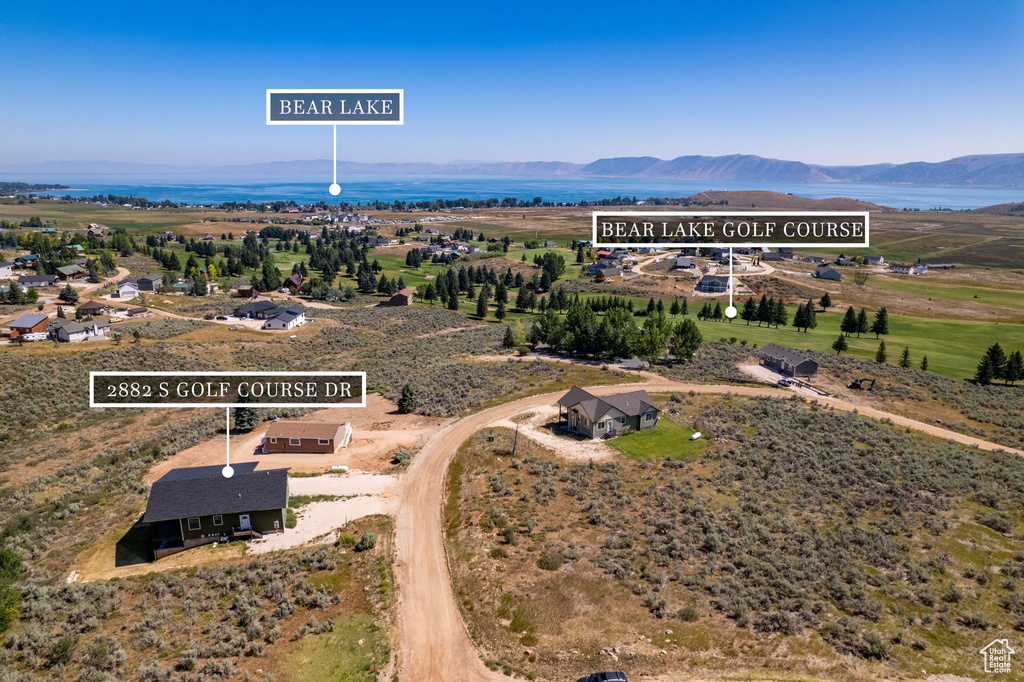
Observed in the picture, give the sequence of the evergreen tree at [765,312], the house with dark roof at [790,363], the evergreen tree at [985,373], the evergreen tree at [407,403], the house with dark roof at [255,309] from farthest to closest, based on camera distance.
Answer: the evergreen tree at [765,312]
the house with dark roof at [255,309]
the evergreen tree at [985,373]
the house with dark roof at [790,363]
the evergreen tree at [407,403]

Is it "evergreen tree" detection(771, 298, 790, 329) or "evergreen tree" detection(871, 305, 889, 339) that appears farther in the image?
"evergreen tree" detection(771, 298, 790, 329)

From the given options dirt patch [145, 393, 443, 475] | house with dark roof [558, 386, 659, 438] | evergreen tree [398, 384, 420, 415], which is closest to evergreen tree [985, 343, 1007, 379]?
house with dark roof [558, 386, 659, 438]

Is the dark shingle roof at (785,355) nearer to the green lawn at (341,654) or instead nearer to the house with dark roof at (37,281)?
the green lawn at (341,654)

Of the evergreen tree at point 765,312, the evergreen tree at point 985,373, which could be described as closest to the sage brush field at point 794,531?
the evergreen tree at point 985,373

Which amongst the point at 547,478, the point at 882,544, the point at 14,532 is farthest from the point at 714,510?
the point at 14,532

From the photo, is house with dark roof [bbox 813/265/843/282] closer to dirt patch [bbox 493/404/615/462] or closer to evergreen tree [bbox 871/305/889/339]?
evergreen tree [bbox 871/305/889/339]

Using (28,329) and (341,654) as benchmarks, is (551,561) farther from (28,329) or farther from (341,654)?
(28,329)

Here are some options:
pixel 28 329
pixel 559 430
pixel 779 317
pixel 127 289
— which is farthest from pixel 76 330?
pixel 779 317

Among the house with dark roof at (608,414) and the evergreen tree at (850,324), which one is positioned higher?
the evergreen tree at (850,324)
